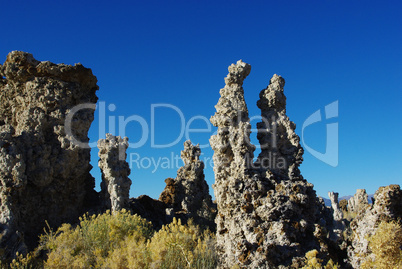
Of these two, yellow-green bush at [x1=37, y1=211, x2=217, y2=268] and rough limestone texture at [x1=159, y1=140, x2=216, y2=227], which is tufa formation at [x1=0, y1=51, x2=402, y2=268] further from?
yellow-green bush at [x1=37, y1=211, x2=217, y2=268]

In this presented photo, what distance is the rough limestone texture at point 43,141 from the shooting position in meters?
15.3

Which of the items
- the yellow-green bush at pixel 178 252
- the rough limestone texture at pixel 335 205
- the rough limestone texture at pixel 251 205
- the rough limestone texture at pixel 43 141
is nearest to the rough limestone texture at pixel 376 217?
the rough limestone texture at pixel 251 205

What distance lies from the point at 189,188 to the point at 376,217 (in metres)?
15.9

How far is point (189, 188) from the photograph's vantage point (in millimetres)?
22047

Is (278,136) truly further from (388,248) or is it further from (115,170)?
(388,248)

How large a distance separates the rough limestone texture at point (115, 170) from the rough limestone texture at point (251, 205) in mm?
6528

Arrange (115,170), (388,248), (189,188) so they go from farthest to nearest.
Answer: (189,188)
(115,170)
(388,248)

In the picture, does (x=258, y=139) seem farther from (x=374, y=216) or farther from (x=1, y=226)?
(x=1, y=226)

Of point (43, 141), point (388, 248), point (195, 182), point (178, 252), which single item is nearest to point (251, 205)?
point (178, 252)

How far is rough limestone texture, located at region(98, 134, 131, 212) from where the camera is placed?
53.5 ft

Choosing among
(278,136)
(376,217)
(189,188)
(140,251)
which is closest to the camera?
(376,217)

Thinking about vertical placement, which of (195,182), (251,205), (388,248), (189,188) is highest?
(195,182)

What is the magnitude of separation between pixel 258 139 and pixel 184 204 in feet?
31.9

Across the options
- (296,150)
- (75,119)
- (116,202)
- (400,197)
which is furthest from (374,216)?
(75,119)
